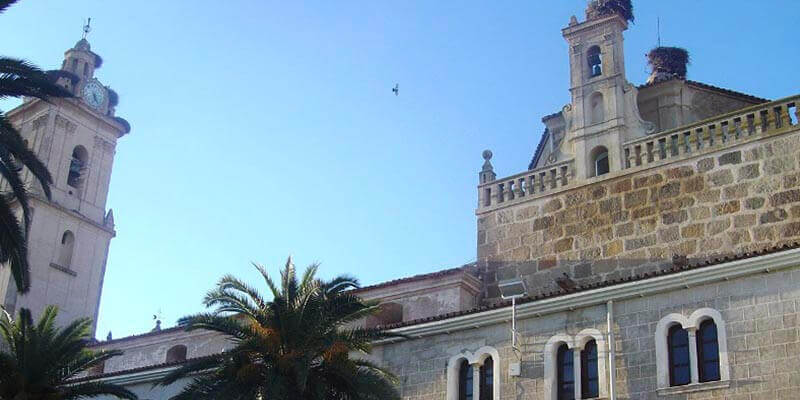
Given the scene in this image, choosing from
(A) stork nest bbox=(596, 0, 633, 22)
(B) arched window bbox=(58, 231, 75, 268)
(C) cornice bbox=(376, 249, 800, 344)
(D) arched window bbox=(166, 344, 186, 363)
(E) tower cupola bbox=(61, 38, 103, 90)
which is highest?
Answer: (E) tower cupola bbox=(61, 38, 103, 90)

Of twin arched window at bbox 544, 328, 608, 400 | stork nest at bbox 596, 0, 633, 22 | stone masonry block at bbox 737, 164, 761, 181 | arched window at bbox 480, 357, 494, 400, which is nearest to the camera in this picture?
twin arched window at bbox 544, 328, 608, 400

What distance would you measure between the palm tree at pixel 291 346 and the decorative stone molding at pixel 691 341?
5.38 meters

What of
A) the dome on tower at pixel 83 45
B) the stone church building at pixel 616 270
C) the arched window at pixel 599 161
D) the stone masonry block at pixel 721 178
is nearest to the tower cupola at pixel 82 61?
the dome on tower at pixel 83 45

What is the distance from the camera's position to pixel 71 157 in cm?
4578

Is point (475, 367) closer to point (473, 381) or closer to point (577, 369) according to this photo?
point (473, 381)

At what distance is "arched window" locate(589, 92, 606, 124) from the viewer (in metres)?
29.4

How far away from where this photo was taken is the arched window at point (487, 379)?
2341 cm

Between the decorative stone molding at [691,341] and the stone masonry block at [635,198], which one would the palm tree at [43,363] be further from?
the stone masonry block at [635,198]

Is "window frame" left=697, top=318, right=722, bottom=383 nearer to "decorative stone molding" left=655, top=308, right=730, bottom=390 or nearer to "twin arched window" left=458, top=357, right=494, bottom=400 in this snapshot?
"decorative stone molding" left=655, top=308, right=730, bottom=390

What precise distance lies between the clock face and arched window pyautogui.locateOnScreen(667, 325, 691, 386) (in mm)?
32347

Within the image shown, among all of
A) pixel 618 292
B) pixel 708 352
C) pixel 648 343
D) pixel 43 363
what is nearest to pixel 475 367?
pixel 618 292

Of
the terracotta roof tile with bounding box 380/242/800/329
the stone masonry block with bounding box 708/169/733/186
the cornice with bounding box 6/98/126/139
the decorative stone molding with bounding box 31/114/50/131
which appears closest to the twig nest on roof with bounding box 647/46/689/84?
the stone masonry block with bounding box 708/169/733/186

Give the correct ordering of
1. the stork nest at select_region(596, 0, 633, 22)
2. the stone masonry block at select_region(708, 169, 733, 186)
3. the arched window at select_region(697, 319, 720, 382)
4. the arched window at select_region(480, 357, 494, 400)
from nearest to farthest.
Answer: the arched window at select_region(697, 319, 720, 382) → the arched window at select_region(480, 357, 494, 400) → the stone masonry block at select_region(708, 169, 733, 186) → the stork nest at select_region(596, 0, 633, 22)

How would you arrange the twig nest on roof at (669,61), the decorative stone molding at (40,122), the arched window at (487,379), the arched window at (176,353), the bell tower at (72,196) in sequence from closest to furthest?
the arched window at (487,379)
the arched window at (176,353)
the twig nest on roof at (669,61)
the bell tower at (72,196)
the decorative stone molding at (40,122)
